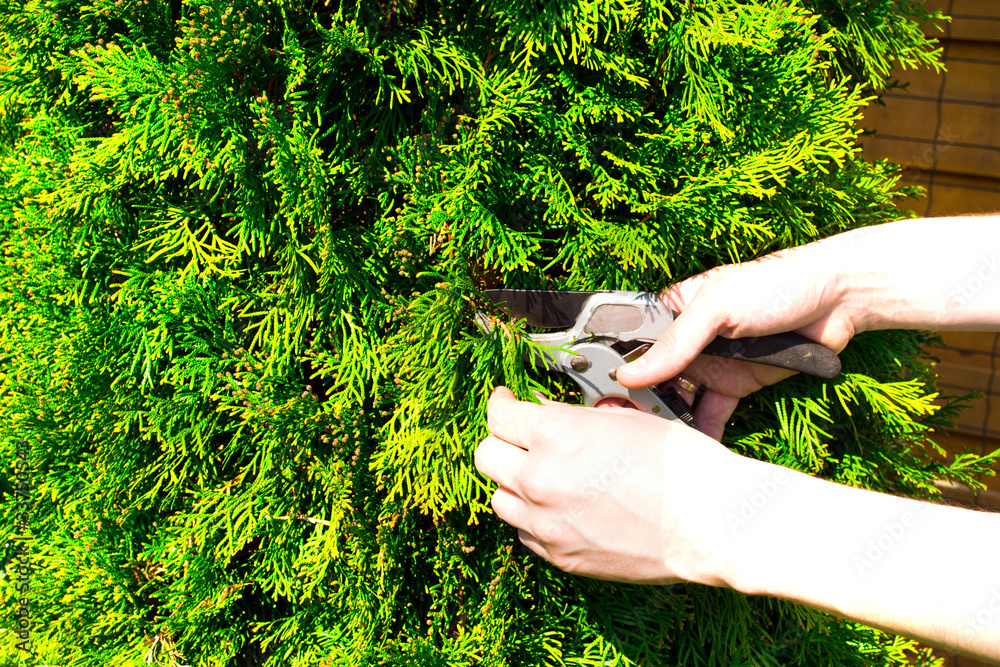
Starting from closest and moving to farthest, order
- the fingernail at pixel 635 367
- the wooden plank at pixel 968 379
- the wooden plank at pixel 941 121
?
the fingernail at pixel 635 367
the wooden plank at pixel 941 121
the wooden plank at pixel 968 379

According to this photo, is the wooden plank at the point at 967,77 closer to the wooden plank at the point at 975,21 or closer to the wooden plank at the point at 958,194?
the wooden plank at the point at 975,21

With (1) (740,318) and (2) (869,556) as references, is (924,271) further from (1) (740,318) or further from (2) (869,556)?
(2) (869,556)

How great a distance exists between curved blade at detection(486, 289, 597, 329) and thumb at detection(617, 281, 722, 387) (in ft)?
0.58

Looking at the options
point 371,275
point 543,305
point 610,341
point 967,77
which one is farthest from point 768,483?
point 967,77

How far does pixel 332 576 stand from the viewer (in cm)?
143

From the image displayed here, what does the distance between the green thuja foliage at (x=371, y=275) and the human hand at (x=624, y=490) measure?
0.54ft

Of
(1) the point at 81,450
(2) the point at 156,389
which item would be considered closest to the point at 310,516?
(2) the point at 156,389

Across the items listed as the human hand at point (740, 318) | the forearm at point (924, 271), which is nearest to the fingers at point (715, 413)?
the human hand at point (740, 318)

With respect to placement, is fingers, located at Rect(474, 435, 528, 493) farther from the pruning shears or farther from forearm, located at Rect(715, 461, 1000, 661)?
forearm, located at Rect(715, 461, 1000, 661)

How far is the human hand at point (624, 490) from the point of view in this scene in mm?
1124

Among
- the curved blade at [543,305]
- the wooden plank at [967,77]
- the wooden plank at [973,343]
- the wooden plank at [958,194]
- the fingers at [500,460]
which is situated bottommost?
the wooden plank at [973,343]

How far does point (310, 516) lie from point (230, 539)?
0.19 metres

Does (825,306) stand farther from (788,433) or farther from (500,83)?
(500,83)

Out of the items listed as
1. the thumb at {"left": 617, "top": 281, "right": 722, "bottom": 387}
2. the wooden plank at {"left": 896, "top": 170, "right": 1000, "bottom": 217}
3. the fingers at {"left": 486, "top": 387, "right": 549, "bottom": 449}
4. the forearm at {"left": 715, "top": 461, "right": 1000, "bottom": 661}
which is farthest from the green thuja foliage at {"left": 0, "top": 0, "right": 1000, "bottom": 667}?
the wooden plank at {"left": 896, "top": 170, "right": 1000, "bottom": 217}
